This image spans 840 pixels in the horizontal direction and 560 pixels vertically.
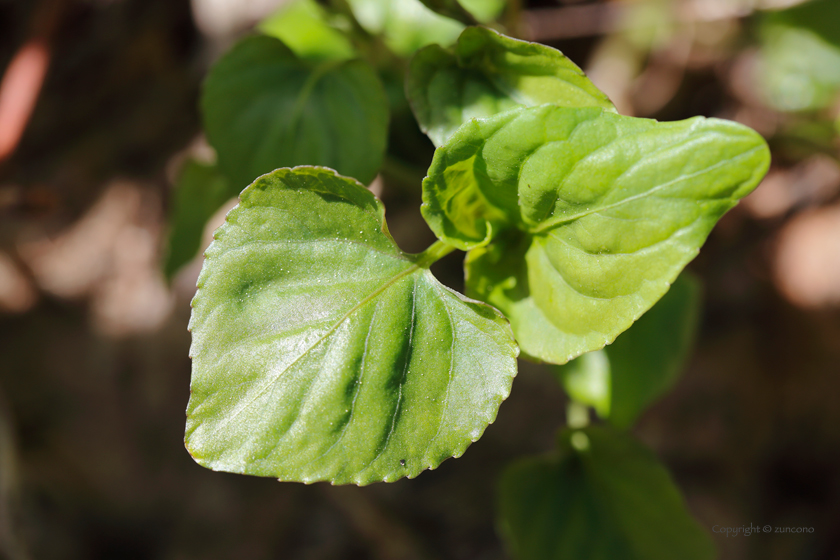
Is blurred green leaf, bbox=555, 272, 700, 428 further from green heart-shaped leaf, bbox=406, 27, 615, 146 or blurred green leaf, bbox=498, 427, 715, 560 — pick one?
green heart-shaped leaf, bbox=406, 27, 615, 146

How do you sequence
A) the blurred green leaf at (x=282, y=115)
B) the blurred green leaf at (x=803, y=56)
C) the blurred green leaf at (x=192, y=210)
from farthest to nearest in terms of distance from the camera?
the blurred green leaf at (x=803, y=56) < the blurred green leaf at (x=192, y=210) < the blurred green leaf at (x=282, y=115)

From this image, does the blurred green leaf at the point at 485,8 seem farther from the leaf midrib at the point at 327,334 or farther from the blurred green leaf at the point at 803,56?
the blurred green leaf at the point at 803,56

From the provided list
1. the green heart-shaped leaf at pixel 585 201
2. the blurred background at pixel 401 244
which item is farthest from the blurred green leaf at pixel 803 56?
the green heart-shaped leaf at pixel 585 201

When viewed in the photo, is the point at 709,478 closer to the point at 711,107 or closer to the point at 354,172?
the point at 711,107

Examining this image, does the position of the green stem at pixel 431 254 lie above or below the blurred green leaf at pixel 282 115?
below

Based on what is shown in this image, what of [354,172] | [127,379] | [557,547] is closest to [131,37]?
[127,379]

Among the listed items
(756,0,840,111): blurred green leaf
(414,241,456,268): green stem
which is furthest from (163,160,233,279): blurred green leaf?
(756,0,840,111): blurred green leaf

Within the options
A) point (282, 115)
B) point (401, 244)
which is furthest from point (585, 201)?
point (401, 244)
